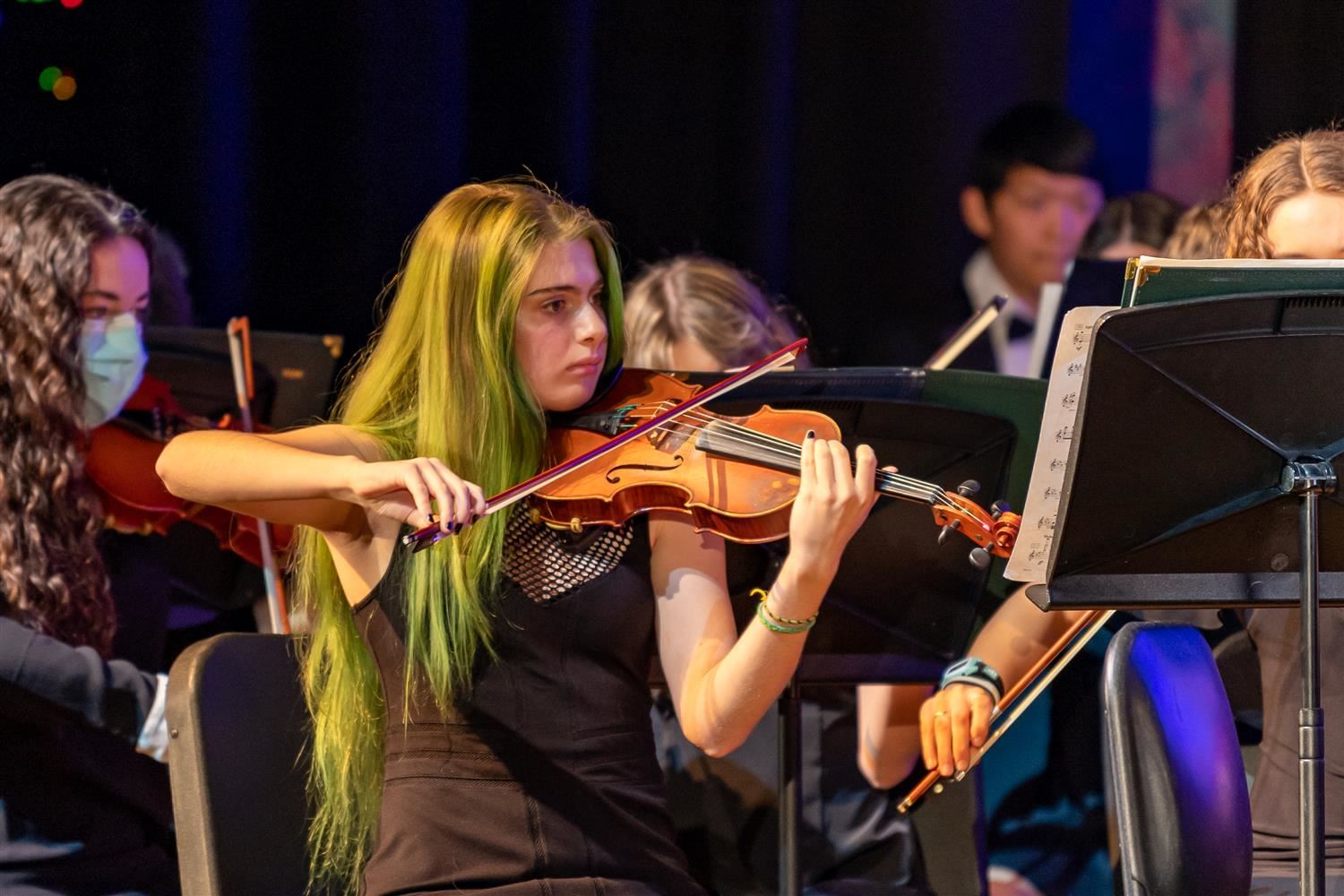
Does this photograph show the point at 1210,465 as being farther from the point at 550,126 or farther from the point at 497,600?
the point at 550,126

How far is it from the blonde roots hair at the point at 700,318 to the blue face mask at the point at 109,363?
69 centimetres

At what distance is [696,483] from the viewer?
1595 mm

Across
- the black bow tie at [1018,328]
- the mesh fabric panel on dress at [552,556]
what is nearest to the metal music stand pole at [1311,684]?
the mesh fabric panel on dress at [552,556]

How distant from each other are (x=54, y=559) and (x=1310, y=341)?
152cm

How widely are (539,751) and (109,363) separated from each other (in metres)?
0.94

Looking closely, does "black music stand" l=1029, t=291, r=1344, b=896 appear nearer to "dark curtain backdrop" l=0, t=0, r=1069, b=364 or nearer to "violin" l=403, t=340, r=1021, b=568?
"violin" l=403, t=340, r=1021, b=568

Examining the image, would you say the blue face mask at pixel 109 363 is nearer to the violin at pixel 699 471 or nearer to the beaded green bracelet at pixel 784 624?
the violin at pixel 699 471

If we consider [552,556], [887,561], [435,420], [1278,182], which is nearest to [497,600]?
[552,556]

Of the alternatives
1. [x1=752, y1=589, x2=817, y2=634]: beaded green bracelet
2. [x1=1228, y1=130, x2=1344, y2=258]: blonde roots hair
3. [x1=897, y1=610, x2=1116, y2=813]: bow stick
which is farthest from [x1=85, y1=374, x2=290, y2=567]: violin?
[x1=1228, y1=130, x2=1344, y2=258]: blonde roots hair

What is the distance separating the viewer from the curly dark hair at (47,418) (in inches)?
78.4

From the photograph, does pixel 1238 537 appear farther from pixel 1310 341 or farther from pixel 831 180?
pixel 831 180

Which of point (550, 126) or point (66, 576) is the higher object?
point (550, 126)

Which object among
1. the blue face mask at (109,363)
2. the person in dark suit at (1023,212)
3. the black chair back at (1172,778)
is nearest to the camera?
the black chair back at (1172,778)

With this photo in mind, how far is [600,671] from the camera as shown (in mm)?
1593
